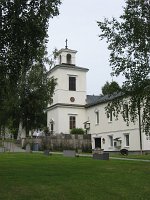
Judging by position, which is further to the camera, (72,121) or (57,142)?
(72,121)

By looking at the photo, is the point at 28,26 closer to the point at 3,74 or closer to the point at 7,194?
the point at 3,74

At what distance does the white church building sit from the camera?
56125mm

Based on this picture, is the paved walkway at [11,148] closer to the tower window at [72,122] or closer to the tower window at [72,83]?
the tower window at [72,122]

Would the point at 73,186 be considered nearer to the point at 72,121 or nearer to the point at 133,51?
the point at 133,51

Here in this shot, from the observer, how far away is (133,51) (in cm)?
2439

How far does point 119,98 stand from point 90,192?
12202 millimetres

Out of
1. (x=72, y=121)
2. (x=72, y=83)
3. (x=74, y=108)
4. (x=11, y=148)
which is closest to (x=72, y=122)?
(x=72, y=121)

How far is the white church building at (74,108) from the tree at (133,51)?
29.4 meters

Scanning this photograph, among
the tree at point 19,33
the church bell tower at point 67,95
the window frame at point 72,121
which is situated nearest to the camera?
the tree at point 19,33

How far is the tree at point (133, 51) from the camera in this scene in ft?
77.3

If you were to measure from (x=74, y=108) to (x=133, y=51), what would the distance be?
36.8m

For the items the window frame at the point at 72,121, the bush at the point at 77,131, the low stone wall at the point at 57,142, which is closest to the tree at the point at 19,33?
the low stone wall at the point at 57,142

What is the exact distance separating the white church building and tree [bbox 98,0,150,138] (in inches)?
1157

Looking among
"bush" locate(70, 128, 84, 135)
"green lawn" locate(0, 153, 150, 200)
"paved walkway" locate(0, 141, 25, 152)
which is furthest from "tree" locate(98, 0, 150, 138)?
"bush" locate(70, 128, 84, 135)
